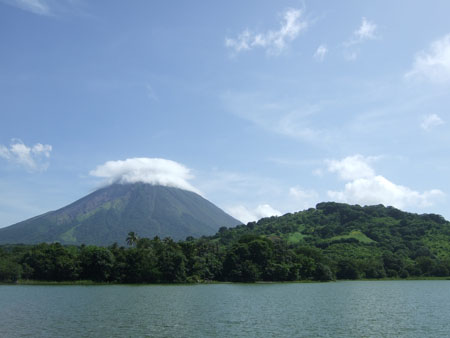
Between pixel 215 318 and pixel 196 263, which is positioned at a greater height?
pixel 196 263

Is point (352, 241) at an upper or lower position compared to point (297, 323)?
upper

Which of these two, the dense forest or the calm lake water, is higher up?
the dense forest

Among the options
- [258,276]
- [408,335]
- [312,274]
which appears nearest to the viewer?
[408,335]

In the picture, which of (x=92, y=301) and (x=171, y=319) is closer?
(x=171, y=319)

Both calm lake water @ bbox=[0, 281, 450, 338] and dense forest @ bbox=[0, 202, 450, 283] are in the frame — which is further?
dense forest @ bbox=[0, 202, 450, 283]

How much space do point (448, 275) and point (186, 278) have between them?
4211 inches

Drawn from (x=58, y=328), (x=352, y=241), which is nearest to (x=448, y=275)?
(x=352, y=241)

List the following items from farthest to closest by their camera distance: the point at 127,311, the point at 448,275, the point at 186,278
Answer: the point at 448,275, the point at 186,278, the point at 127,311

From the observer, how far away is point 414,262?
166 m

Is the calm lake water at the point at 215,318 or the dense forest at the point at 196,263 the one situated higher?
the dense forest at the point at 196,263

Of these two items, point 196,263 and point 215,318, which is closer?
point 215,318

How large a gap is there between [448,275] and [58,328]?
155726mm

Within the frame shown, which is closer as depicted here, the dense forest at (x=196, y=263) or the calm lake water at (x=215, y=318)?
the calm lake water at (x=215, y=318)

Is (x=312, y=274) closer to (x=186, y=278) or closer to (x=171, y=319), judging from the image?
(x=186, y=278)
